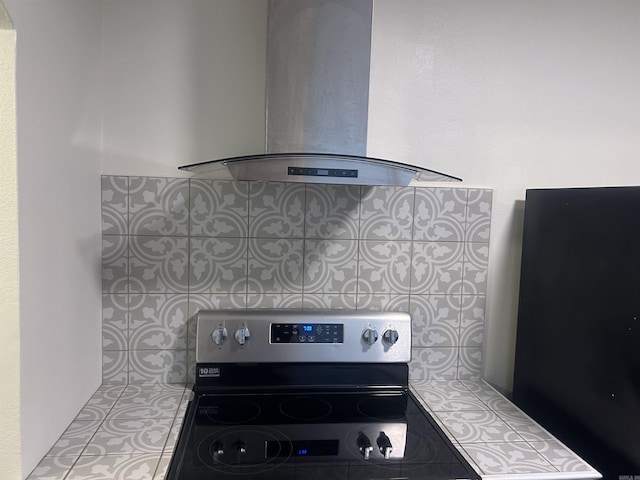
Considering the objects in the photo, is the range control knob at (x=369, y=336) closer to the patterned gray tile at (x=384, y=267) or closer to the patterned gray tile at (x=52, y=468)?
the patterned gray tile at (x=384, y=267)

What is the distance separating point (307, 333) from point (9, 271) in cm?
73

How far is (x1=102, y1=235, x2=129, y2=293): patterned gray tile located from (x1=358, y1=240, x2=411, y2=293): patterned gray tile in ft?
2.20

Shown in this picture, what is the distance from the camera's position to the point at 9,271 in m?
0.80

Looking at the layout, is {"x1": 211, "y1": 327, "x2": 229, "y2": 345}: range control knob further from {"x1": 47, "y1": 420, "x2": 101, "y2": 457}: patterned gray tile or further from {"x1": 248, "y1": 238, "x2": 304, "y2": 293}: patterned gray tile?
{"x1": 47, "y1": 420, "x2": 101, "y2": 457}: patterned gray tile

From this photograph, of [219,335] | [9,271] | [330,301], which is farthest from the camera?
[330,301]

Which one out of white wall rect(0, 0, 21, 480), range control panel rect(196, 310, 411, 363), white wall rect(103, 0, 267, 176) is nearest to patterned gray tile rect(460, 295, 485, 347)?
range control panel rect(196, 310, 411, 363)

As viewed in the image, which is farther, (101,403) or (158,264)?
(158,264)

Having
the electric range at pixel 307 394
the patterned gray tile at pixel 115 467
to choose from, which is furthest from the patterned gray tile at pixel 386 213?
the patterned gray tile at pixel 115 467

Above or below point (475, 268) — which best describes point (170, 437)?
below

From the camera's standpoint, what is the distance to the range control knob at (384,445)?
1012mm

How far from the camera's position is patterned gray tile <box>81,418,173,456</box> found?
0.96 m

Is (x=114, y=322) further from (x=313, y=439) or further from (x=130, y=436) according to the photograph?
(x=313, y=439)

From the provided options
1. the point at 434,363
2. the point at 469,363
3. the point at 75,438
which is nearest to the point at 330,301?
the point at 434,363

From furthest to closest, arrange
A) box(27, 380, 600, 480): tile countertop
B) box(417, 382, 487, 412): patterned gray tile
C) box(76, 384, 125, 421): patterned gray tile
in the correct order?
box(417, 382, 487, 412): patterned gray tile → box(76, 384, 125, 421): patterned gray tile → box(27, 380, 600, 480): tile countertop
